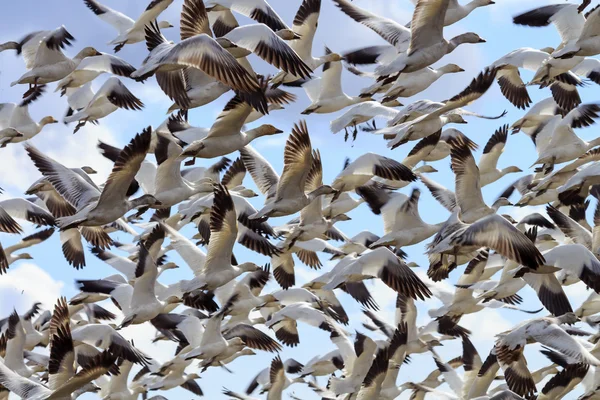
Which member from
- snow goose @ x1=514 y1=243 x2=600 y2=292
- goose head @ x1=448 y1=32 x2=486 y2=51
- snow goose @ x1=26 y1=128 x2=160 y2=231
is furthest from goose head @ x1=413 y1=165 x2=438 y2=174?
snow goose @ x1=26 y1=128 x2=160 y2=231

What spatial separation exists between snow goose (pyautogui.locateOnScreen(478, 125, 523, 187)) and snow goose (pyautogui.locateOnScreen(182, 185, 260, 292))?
21.9 feet

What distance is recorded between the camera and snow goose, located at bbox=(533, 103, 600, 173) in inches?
861

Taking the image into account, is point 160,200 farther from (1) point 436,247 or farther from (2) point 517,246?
(2) point 517,246

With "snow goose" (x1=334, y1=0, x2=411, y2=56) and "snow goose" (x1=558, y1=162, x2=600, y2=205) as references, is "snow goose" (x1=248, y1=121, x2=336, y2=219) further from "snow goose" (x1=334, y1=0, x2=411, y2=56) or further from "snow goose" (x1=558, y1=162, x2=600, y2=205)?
"snow goose" (x1=558, y1=162, x2=600, y2=205)

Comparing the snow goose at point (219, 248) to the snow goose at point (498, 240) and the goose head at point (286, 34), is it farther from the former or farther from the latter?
the goose head at point (286, 34)

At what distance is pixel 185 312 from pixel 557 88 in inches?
318

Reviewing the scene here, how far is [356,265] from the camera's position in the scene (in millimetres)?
17562

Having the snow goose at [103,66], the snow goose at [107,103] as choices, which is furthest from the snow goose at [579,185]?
the snow goose at [103,66]

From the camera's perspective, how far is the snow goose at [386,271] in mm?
17234

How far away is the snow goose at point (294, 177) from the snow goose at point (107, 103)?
14.2 feet

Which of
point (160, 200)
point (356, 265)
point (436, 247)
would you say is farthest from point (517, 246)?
point (160, 200)

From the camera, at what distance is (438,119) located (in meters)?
20.5

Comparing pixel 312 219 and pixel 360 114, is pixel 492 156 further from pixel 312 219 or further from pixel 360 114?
pixel 312 219

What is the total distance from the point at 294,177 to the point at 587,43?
17.9ft
